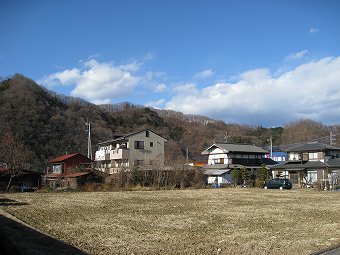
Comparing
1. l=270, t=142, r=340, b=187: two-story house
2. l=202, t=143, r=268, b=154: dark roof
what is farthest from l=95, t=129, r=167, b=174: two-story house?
l=270, t=142, r=340, b=187: two-story house

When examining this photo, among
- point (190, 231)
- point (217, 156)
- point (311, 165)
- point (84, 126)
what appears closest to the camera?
point (190, 231)

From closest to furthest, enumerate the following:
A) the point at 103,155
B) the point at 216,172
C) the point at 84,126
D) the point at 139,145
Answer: the point at 216,172 < the point at 139,145 < the point at 103,155 < the point at 84,126

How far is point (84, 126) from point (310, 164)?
43.2 metres

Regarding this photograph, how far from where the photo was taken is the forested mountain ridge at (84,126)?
56.3 meters

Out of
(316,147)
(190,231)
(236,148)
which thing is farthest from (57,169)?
(190,231)

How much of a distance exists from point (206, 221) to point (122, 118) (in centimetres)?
7690

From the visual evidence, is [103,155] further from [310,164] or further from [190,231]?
[190,231]

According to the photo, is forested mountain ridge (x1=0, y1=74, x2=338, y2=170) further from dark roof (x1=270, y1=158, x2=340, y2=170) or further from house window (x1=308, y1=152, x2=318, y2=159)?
house window (x1=308, y1=152, x2=318, y2=159)

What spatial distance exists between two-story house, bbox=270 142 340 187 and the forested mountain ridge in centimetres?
1262

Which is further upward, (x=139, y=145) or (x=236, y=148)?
(x=139, y=145)

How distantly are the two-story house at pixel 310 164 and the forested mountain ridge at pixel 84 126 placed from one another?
1262 cm

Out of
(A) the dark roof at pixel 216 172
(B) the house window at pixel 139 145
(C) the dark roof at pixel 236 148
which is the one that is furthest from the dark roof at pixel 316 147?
(B) the house window at pixel 139 145

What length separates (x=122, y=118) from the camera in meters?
86.4

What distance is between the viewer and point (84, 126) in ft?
225
